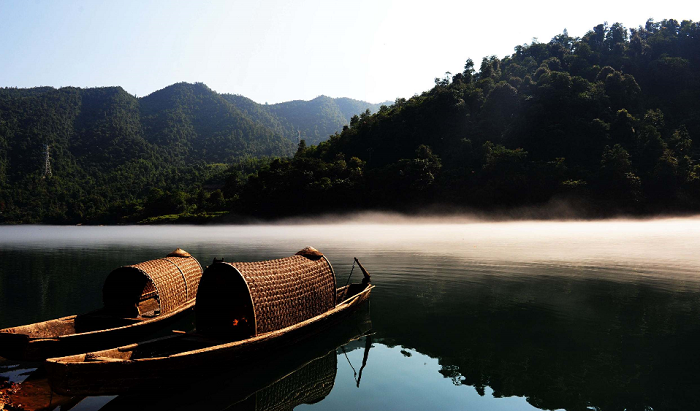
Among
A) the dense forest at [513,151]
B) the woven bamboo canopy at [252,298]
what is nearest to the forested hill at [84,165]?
the dense forest at [513,151]

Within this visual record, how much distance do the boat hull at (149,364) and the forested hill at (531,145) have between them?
71.7 metres

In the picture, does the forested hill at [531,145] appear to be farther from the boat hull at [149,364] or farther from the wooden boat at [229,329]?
the boat hull at [149,364]

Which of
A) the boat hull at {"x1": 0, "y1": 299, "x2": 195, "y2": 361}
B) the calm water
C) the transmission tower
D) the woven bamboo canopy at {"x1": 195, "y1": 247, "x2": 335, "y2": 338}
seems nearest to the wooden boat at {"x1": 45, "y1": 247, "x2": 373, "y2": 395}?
the woven bamboo canopy at {"x1": 195, "y1": 247, "x2": 335, "y2": 338}

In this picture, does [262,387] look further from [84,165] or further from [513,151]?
[84,165]

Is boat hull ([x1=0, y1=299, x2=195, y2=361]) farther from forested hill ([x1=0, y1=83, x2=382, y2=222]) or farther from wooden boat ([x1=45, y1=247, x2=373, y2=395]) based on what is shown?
forested hill ([x1=0, y1=83, x2=382, y2=222])

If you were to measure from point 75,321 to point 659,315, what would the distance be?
19753mm

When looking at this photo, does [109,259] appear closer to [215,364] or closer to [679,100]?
[215,364]

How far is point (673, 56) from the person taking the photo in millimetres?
103750

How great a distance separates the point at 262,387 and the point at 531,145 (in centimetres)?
8513

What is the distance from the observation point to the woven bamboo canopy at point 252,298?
10.8 metres

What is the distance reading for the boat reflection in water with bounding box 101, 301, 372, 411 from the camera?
29.0ft

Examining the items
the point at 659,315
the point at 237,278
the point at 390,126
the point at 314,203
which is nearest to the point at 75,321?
the point at 237,278

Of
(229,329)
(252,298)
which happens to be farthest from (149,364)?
(229,329)

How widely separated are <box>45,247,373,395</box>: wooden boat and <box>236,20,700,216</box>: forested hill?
68.9 meters
